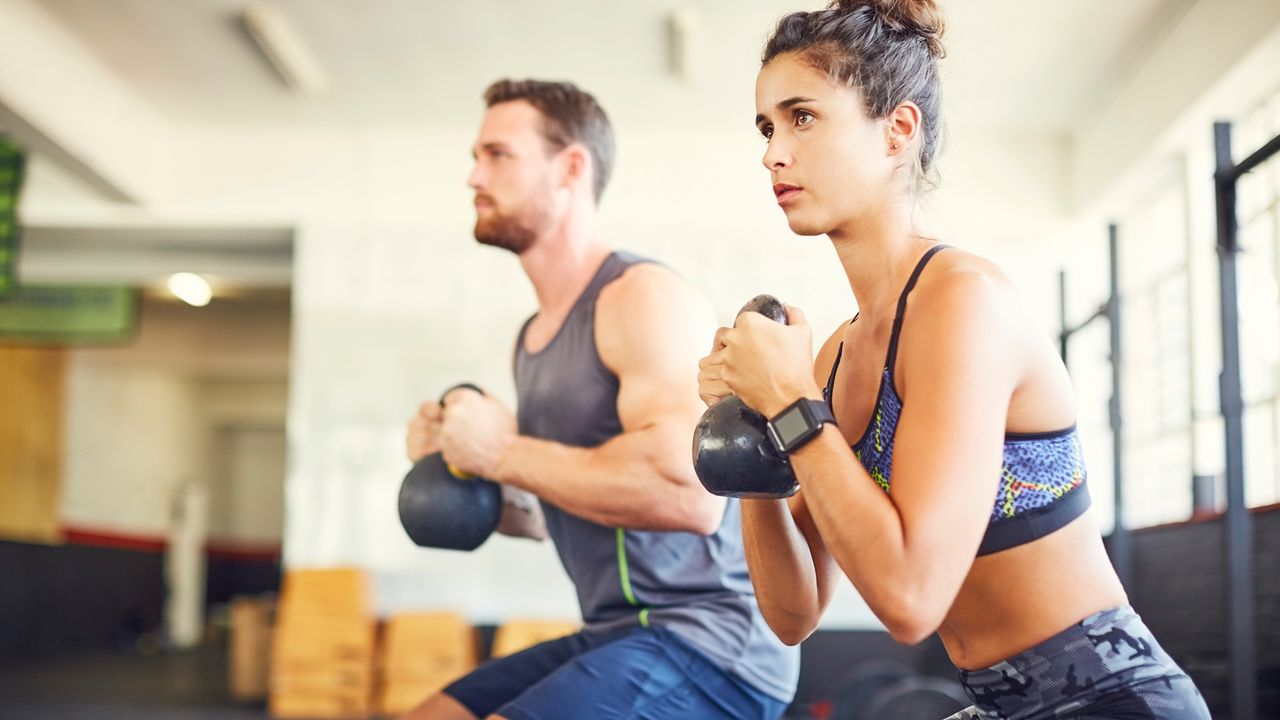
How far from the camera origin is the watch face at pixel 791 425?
121 centimetres

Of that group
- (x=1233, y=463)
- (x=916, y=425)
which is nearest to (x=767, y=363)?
(x=916, y=425)

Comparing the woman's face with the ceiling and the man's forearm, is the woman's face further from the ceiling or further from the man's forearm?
the ceiling

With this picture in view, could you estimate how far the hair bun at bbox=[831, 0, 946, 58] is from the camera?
56.0 inches

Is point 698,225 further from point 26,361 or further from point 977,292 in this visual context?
point 26,361

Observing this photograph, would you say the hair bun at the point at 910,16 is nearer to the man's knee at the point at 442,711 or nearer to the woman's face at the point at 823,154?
the woman's face at the point at 823,154

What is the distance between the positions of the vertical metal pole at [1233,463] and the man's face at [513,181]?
1.91 meters

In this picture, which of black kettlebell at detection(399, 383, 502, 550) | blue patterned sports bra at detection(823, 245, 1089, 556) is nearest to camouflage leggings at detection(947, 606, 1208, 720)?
blue patterned sports bra at detection(823, 245, 1089, 556)

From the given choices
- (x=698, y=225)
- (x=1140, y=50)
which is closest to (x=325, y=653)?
(x=698, y=225)

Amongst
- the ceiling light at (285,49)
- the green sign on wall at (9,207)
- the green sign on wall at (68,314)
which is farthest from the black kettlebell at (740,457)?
the green sign on wall at (68,314)

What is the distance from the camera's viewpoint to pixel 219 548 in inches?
567

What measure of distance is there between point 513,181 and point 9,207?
17.4 feet

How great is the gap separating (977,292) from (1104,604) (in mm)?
371

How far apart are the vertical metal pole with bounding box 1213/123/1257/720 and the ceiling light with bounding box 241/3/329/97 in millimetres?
4122

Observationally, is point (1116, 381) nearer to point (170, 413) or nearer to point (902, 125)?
point (902, 125)
